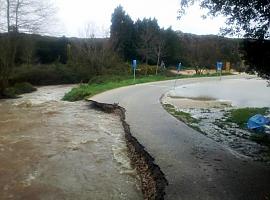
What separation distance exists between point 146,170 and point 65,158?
2.58 metres

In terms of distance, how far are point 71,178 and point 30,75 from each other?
26.9 m

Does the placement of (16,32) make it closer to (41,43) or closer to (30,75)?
(30,75)

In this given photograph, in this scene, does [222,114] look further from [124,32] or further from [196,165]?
[124,32]

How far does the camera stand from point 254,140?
1155cm

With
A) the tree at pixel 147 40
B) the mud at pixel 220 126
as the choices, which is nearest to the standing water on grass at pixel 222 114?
the mud at pixel 220 126

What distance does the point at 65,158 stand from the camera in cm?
1059

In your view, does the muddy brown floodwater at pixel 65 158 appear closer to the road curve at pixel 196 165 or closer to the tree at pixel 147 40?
the road curve at pixel 196 165

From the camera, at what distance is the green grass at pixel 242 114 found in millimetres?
14289

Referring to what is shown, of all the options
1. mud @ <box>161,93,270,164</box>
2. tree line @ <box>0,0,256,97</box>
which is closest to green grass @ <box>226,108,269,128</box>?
mud @ <box>161,93,270,164</box>

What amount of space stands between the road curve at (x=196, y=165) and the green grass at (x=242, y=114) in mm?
2078

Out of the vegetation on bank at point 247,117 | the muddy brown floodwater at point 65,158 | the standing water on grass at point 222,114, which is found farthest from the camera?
the vegetation on bank at point 247,117

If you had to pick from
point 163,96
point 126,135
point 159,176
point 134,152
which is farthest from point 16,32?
point 159,176

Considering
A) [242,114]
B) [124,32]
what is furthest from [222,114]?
[124,32]

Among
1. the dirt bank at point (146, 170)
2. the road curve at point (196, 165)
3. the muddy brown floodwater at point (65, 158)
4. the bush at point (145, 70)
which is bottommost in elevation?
the muddy brown floodwater at point (65, 158)
